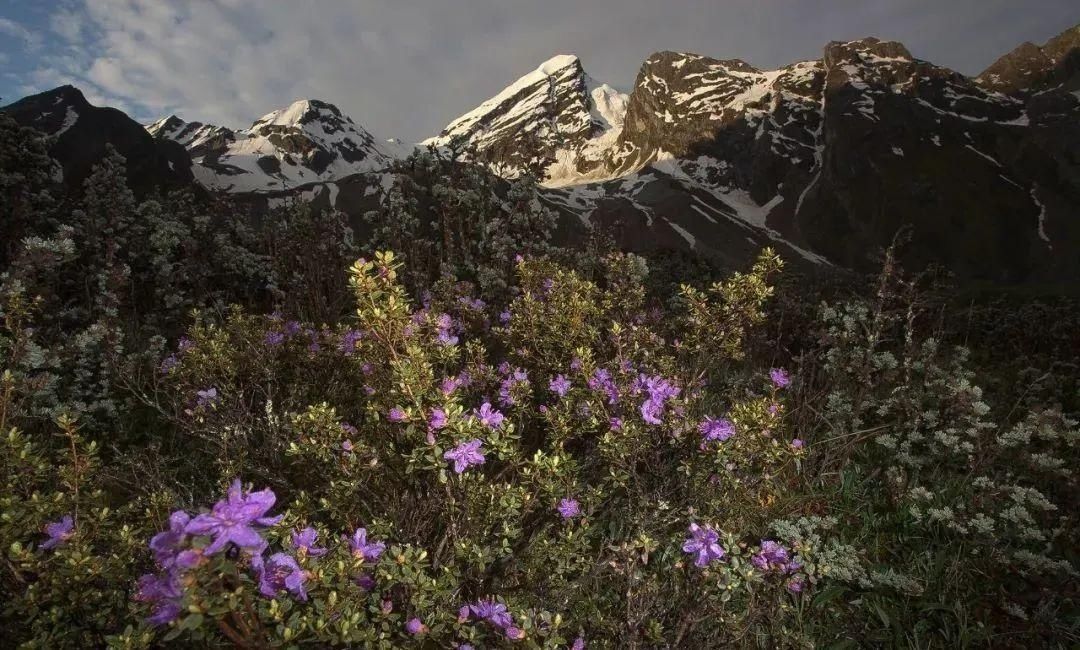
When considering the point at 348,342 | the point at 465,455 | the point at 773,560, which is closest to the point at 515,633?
the point at 465,455

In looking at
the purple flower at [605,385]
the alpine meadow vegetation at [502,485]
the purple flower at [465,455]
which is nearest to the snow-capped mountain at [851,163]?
the alpine meadow vegetation at [502,485]

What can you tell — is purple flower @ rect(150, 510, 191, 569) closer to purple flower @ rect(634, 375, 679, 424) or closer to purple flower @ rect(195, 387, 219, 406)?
purple flower @ rect(634, 375, 679, 424)

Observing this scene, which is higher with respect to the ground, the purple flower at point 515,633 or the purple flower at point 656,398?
the purple flower at point 656,398

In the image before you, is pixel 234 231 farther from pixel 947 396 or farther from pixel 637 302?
pixel 947 396

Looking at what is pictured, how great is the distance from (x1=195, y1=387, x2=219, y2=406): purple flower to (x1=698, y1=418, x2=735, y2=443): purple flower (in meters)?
3.06

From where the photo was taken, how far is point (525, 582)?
8.34 ft

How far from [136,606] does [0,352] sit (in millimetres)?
3696

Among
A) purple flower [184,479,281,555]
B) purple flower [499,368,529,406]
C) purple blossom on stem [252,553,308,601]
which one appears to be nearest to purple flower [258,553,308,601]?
purple blossom on stem [252,553,308,601]

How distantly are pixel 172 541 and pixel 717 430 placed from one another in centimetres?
240

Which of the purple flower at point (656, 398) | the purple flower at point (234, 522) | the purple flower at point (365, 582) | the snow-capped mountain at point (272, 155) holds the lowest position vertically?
the purple flower at point (365, 582)

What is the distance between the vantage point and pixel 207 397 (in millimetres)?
3318

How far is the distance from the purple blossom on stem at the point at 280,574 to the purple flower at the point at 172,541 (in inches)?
10.4

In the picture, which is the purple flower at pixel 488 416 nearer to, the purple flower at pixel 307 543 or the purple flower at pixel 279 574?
the purple flower at pixel 307 543

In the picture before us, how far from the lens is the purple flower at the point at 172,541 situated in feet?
3.75
